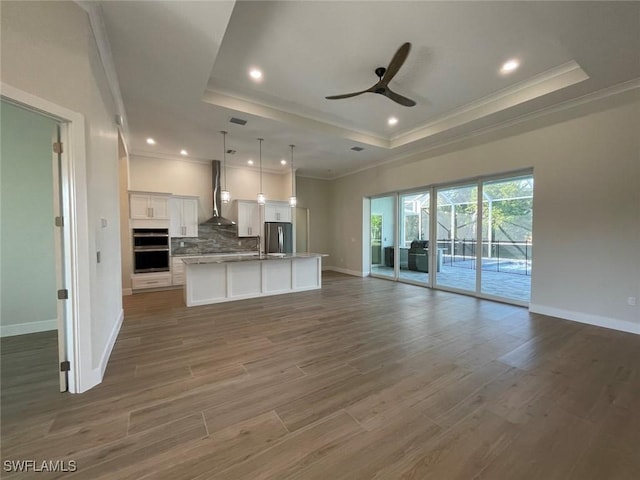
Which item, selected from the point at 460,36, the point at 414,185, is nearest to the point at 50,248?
the point at 460,36

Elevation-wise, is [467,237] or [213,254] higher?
[467,237]

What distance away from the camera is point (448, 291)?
6.00 meters

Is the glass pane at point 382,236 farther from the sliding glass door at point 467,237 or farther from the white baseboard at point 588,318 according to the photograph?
the white baseboard at point 588,318

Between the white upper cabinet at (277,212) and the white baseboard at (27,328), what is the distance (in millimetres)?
5050

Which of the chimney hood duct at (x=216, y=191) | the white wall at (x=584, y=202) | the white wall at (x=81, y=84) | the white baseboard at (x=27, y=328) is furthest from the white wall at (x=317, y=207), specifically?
the white baseboard at (x=27, y=328)

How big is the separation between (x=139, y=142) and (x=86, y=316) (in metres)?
4.99

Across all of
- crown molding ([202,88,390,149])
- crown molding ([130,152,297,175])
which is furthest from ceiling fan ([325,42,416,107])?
crown molding ([130,152,297,175])

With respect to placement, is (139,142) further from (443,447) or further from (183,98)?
(443,447)

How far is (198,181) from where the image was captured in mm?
7234

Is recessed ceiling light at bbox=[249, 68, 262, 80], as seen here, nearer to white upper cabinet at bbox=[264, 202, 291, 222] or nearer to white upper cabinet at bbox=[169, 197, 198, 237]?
white upper cabinet at bbox=[169, 197, 198, 237]

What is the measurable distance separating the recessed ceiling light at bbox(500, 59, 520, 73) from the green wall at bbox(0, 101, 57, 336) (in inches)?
236

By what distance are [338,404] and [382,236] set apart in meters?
6.37
